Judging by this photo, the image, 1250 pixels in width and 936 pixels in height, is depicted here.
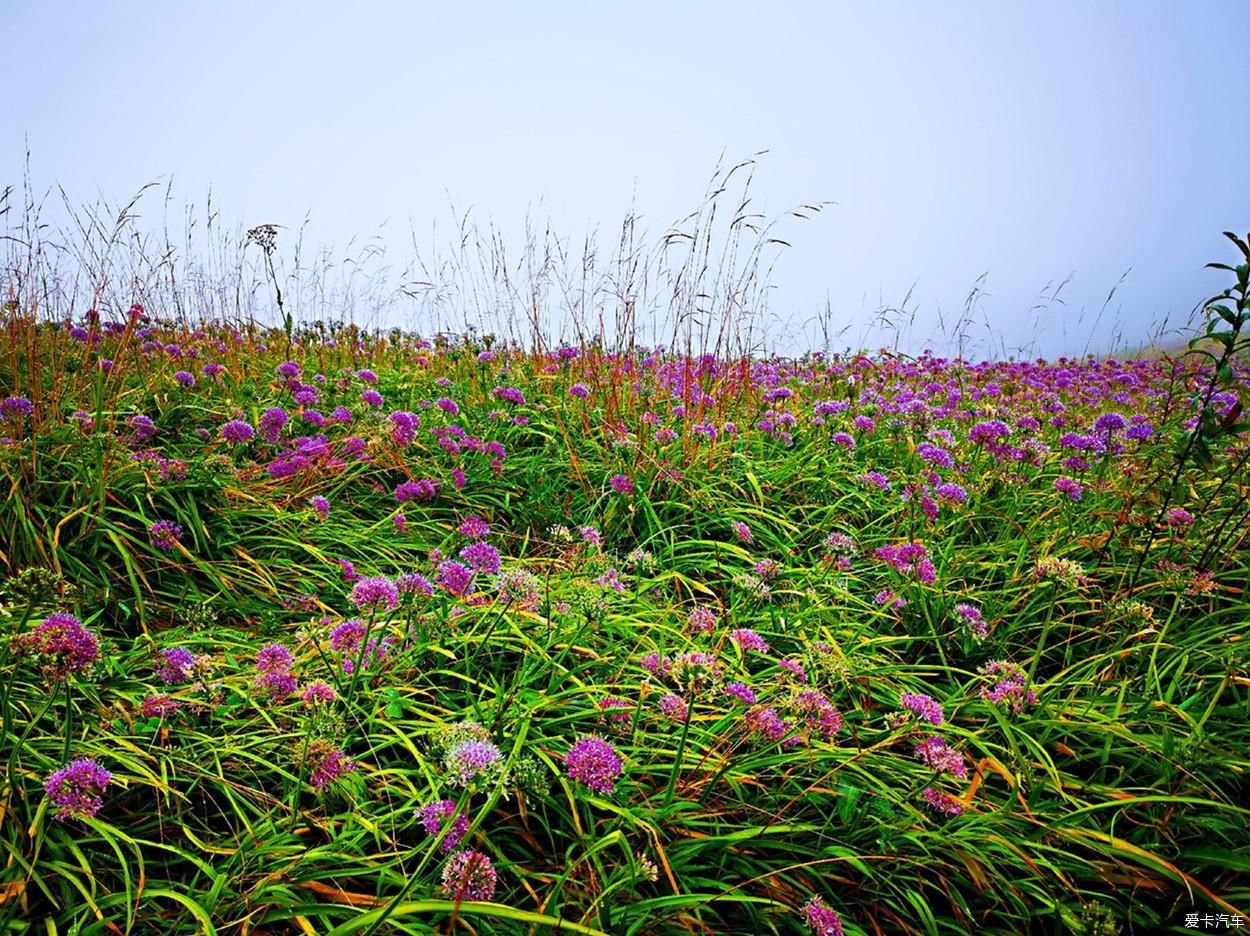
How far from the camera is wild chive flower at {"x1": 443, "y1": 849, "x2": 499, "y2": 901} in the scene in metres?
1.21

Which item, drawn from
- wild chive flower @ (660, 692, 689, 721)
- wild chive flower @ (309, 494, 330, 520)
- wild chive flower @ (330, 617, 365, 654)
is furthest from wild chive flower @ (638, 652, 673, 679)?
wild chive flower @ (309, 494, 330, 520)

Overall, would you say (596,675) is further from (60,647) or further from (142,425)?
(142,425)

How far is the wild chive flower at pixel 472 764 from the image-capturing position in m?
1.20

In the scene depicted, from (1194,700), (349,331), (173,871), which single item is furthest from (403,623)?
(349,331)

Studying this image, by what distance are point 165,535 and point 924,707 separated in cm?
253

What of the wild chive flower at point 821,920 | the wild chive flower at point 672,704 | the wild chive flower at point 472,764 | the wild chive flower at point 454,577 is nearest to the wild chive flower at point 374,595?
the wild chive flower at point 454,577

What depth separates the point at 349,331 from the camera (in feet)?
20.5

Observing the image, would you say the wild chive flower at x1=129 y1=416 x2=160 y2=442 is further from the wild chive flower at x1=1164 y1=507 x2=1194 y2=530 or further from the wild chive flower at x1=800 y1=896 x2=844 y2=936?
the wild chive flower at x1=1164 y1=507 x2=1194 y2=530

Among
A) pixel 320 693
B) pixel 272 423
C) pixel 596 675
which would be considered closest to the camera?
pixel 320 693

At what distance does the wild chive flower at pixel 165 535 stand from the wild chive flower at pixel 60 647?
1216mm

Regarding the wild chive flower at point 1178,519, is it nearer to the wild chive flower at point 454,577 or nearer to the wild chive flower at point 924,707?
the wild chive flower at point 924,707

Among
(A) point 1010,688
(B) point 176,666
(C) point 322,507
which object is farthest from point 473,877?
(C) point 322,507

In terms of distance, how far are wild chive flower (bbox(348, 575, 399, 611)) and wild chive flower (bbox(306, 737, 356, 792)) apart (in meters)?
0.31

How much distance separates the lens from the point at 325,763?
4.97ft
